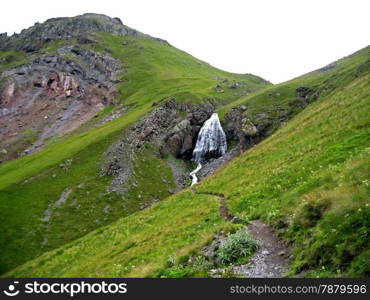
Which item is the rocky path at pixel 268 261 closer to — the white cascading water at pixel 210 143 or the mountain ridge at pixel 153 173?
the mountain ridge at pixel 153 173

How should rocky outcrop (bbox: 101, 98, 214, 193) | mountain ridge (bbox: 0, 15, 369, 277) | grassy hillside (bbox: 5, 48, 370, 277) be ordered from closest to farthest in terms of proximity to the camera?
1. grassy hillside (bbox: 5, 48, 370, 277)
2. mountain ridge (bbox: 0, 15, 369, 277)
3. rocky outcrop (bbox: 101, 98, 214, 193)

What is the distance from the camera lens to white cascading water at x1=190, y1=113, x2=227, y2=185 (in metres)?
93.1

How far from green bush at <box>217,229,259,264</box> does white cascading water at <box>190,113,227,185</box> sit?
72.0 m

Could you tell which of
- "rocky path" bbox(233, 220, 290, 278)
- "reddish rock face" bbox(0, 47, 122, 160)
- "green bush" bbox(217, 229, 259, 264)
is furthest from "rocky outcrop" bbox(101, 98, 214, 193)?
"rocky path" bbox(233, 220, 290, 278)

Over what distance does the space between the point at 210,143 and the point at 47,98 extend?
87.5 m

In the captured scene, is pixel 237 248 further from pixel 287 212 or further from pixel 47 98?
pixel 47 98

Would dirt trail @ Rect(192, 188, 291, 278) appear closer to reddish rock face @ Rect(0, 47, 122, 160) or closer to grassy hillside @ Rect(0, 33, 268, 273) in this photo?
grassy hillside @ Rect(0, 33, 268, 273)

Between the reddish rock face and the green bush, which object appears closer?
the green bush

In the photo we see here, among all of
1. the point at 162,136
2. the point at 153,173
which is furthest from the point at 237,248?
the point at 162,136

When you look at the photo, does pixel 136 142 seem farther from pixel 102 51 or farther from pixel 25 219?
pixel 102 51

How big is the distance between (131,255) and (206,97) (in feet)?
323

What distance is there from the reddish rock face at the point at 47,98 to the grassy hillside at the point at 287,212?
9059 cm

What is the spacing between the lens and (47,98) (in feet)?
480

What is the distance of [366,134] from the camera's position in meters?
28.4
